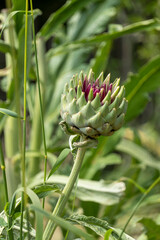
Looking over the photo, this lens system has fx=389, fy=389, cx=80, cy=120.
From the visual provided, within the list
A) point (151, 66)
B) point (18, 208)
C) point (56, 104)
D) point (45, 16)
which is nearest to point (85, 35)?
point (56, 104)

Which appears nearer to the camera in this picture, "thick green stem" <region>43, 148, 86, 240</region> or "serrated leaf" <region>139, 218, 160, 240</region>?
"thick green stem" <region>43, 148, 86, 240</region>

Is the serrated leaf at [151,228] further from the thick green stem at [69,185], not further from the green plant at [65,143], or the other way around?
the thick green stem at [69,185]

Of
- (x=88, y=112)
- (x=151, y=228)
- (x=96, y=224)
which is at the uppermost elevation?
(x=88, y=112)

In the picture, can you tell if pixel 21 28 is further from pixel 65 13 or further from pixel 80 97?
pixel 80 97

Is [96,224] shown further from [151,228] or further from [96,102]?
[151,228]

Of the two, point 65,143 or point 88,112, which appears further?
point 65,143

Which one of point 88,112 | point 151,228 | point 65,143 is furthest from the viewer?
point 65,143

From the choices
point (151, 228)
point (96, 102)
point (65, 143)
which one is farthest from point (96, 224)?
point (65, 143)

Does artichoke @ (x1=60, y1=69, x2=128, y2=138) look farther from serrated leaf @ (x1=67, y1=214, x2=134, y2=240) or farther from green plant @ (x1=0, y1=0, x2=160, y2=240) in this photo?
serrated leaf @ (x1=67, y1=214, x2=134, y2=240)

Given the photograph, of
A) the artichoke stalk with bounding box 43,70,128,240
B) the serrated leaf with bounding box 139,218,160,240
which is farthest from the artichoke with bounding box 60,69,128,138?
the serrated leaf with bounding box 139,218,160,240
